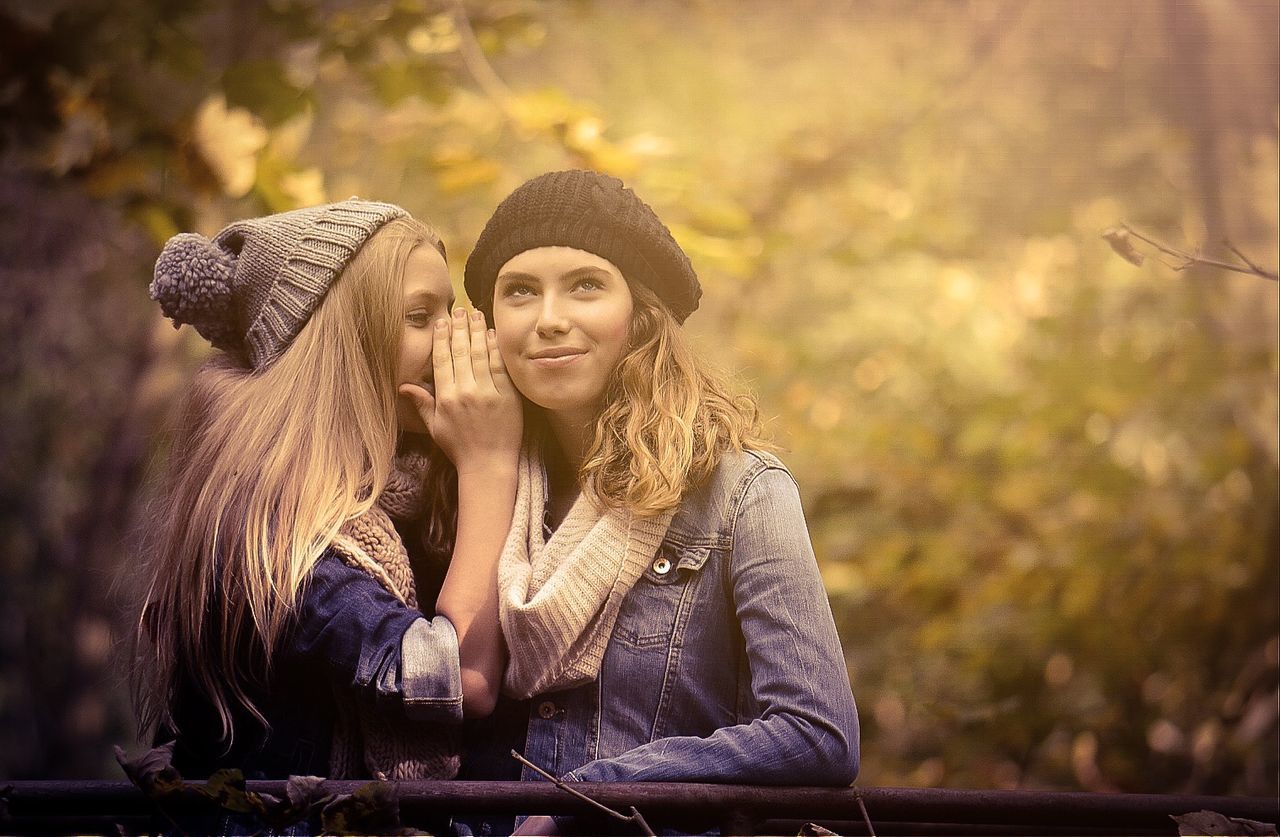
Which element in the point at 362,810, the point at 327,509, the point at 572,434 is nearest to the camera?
the point at 362,810

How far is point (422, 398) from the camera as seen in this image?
1.66 meters

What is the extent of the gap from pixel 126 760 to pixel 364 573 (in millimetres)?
368

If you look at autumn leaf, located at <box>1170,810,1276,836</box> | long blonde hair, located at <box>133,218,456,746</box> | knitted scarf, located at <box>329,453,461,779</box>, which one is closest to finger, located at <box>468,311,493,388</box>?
long blonde hair, located at <box>133,218,456,746</box>

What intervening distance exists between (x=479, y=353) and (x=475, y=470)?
163 mm

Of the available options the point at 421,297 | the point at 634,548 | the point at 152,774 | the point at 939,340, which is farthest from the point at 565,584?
the point at 939,340

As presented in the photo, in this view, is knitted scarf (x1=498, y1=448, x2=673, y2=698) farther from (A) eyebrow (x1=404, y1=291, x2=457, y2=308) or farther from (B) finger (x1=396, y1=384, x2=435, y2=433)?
(A) eyebrow (x1=404, y1=291, x2=457, y2=308)

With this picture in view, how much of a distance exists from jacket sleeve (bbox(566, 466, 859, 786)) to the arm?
0.64ft

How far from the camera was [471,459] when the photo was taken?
1621 millimetres

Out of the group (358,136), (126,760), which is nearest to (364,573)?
(126,760)

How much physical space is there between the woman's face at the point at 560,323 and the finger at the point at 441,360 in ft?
0.24

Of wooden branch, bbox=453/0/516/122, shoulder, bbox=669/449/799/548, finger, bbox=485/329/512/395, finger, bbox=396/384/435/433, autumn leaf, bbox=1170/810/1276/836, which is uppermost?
wooden branch, bbox=453/0/516/122

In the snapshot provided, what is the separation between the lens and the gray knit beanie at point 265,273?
5.45 feet

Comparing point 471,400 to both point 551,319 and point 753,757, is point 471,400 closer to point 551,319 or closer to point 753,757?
point 551,319

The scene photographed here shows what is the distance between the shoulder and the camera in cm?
160
